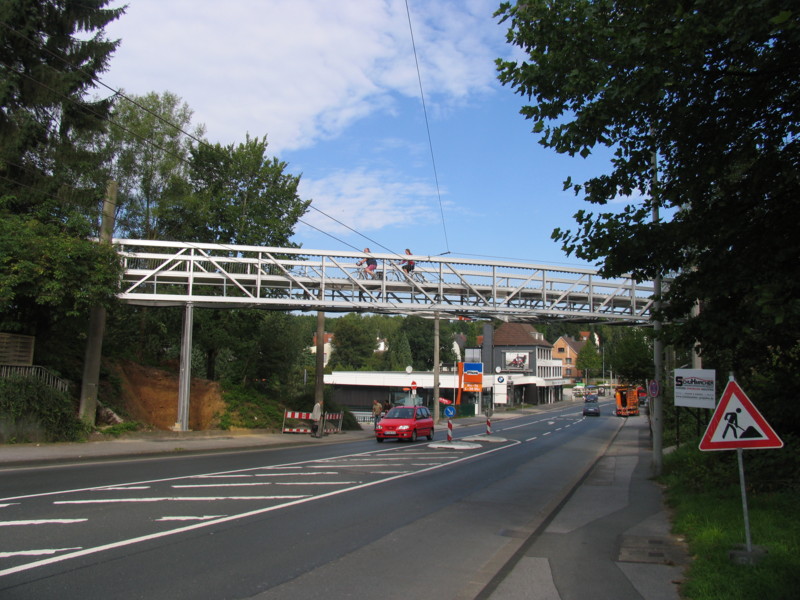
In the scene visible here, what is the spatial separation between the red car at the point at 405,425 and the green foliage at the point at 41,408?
37.8 feet

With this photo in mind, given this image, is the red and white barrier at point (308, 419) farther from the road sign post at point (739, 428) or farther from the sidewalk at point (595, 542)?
the road sign post at point (739, 428)

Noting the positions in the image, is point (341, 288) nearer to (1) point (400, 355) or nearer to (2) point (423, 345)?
(1) point (400, 355)

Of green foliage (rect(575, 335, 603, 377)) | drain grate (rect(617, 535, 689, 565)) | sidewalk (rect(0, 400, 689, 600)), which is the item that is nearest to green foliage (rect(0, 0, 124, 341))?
sidewalk (rect(0, 400, 689, 600))

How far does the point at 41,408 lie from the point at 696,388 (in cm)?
1755

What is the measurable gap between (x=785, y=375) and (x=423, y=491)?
22.0 ft

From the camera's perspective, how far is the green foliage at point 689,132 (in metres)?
6.99

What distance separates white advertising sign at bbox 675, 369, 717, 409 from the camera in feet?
39.0

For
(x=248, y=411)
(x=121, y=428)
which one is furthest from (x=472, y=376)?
(x=121, y=428)

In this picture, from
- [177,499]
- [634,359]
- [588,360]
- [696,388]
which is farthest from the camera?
[588,360]

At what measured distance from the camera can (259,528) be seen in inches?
326

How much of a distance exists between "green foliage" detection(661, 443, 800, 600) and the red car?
14115mm

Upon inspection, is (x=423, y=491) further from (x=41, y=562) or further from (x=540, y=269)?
(x=540, y=269)

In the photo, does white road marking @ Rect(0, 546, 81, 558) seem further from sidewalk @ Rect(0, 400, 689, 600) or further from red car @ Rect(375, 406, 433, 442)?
red car @ Rect(375, 406, 433, 442)

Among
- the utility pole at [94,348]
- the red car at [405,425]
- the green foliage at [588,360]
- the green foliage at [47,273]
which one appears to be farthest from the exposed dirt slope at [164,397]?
the green foliage at [588,360]
